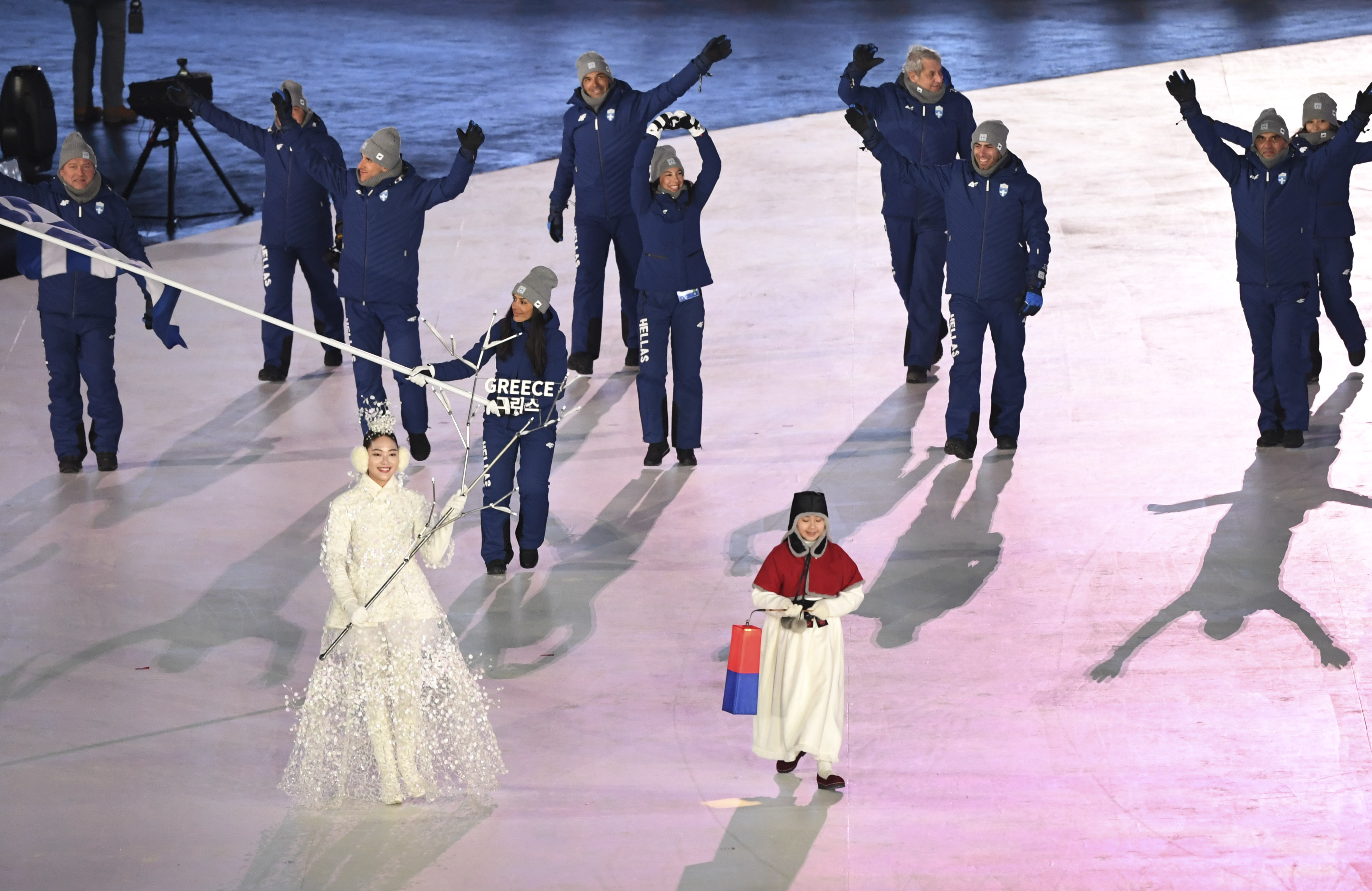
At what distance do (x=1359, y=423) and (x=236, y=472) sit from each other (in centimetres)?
688

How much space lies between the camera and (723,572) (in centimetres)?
952

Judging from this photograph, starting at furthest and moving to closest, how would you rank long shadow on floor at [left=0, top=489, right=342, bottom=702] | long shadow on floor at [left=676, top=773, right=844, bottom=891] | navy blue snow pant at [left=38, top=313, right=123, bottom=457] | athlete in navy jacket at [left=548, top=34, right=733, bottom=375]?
athlete in navy jacket at [left=548, top=34, right=733, bottom=375], navy blue snow pant at [left=38, top=313, right=123, bottom=457], long shadow on floor at [left=0, top=489, right=342, bottom=702], long shadow on floor at [left=676, top=773, right=844, bottom=891]

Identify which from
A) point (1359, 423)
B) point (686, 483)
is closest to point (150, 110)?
point (686, 483)

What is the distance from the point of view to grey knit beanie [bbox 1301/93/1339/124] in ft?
36.3

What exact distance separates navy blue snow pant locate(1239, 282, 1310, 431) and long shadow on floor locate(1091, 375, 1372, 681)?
0.22 m

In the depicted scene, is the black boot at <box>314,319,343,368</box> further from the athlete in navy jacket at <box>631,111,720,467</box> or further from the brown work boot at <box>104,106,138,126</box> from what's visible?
the brown work boot at <box>104,106,138,126</box>

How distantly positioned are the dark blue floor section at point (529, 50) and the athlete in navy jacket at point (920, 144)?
7197 millimetres

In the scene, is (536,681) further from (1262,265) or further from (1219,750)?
(1262,265)

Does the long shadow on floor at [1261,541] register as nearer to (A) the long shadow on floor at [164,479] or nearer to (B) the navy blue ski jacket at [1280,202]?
(B) the navy blue ski jacket at [1280,202]

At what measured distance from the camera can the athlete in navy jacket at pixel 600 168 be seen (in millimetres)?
12141

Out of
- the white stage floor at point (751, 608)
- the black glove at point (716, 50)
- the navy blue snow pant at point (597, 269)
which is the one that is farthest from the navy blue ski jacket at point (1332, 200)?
the navy blue snow pant at point (597, 269)

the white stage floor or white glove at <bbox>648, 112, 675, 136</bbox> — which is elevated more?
white glove at <bbox>648, 112, 675, 136</bbox>

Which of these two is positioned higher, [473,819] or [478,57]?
[478,57]

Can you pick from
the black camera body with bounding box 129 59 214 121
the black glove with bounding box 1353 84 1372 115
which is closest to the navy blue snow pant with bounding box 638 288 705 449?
the black glove with bounding box 1353 84 1372 115
